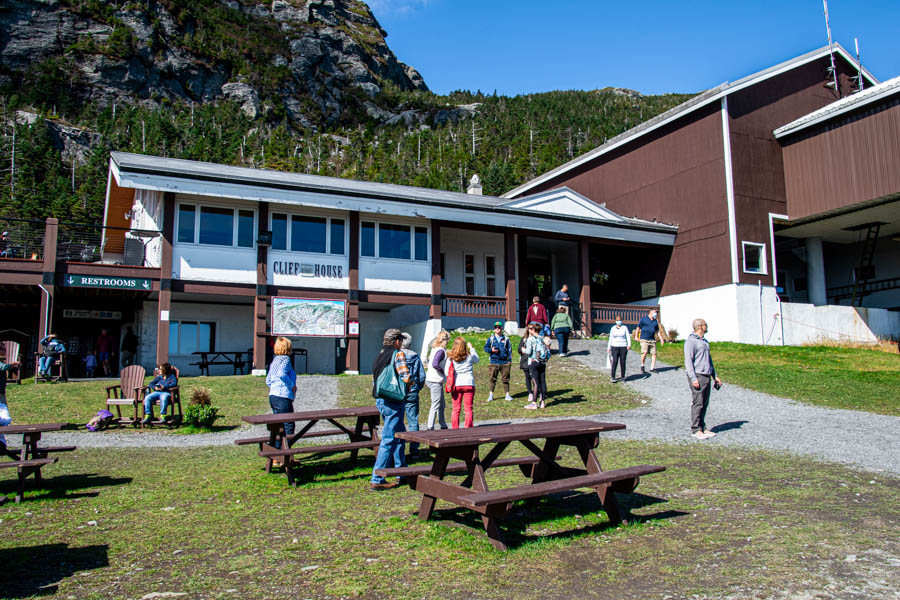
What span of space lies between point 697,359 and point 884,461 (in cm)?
285

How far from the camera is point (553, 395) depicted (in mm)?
15023

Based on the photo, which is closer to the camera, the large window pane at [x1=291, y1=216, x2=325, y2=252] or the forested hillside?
the large window pane at [x1=291, y1=216, x2=325, y2=252]

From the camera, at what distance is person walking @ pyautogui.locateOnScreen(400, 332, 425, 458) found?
24.6 feet

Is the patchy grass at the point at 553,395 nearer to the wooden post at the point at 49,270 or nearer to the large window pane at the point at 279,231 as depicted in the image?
the large window pane at the point at 279,231

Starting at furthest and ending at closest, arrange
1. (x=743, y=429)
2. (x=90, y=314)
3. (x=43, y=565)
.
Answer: (x=90, y=314) → (x=743, y=429) → (x=43, y=565)

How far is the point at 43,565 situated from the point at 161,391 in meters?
8.16

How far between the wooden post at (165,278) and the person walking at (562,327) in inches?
430

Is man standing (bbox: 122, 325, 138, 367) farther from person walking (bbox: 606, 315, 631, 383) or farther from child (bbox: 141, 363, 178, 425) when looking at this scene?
person walking (bbox: 606, 315, 631, 383)

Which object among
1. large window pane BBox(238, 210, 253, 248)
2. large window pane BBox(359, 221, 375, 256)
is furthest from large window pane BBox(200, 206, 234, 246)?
large window pane BBox(359, 221, 375, 256)

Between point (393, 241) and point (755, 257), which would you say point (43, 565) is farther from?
point (755, 257)

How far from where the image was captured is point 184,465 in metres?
8.45

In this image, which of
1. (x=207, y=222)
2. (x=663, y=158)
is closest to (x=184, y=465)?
(x=207, y=222)

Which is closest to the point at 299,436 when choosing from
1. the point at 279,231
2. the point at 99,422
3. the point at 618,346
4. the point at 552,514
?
the point at 552,514

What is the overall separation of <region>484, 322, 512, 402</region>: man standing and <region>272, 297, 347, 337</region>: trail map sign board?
22.6 feet
